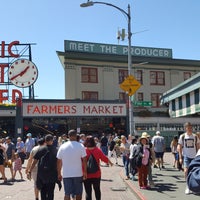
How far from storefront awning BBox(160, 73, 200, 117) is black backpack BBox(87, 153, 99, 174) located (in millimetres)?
7327

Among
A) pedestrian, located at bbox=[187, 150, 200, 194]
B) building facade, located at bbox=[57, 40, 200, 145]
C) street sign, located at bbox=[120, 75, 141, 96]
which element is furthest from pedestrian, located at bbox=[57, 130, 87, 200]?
building facade, located at bbox=[57, 40, 200, 145]

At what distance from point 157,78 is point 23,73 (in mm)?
14700

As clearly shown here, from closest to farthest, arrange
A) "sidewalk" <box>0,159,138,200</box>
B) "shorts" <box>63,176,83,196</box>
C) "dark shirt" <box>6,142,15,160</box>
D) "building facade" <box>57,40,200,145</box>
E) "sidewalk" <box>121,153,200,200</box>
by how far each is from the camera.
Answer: "shorts" <box>63,176,83,196</box> < "sidewalk" <box>121,153,200,200</box> < "sidewalk" <box>0,159,138,200</box> < "dark shirt" <box>6,142,15,160</box> < "building facade" <box>57,40,200,145</box>

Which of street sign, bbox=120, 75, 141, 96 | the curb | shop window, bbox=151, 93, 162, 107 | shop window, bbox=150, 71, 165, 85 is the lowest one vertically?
the curb

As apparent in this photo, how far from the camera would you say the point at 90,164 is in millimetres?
8398

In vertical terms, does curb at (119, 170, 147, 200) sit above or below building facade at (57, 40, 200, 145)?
below

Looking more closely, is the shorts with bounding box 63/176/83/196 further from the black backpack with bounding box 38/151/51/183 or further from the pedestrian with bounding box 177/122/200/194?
the pedestrian with bounding box 177/122/200/194

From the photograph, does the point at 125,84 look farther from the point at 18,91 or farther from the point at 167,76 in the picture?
the point at 167,76

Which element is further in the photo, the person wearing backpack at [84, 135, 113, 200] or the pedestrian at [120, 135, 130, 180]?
the pedestrian at [120, 135, 130, 180]

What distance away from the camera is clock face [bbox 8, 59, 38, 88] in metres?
37.0

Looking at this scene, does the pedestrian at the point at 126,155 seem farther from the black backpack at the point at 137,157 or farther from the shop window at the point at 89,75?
the shop window at the point at 89,75

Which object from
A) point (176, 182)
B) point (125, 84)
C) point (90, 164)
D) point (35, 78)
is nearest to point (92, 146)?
point (90, 164)

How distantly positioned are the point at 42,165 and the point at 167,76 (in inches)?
1415

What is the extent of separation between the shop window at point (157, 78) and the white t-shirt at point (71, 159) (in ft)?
115
